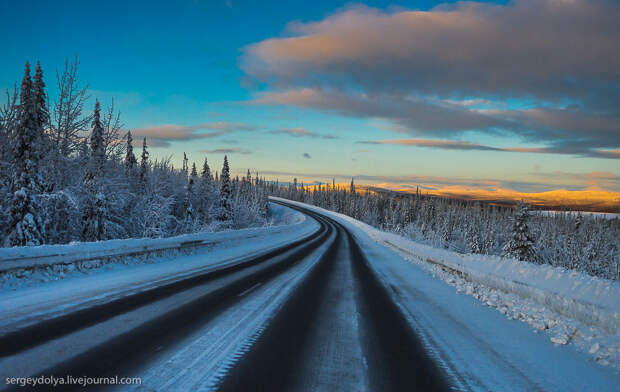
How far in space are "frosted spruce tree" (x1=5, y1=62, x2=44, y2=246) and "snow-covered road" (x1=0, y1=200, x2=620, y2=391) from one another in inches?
351

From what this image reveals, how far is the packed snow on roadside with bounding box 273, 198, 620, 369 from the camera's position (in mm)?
5094

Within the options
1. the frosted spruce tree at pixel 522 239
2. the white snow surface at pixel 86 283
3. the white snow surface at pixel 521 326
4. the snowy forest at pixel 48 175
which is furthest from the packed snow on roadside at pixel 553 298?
the frosted spruce tree at pixel 522 239

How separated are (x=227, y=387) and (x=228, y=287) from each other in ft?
16.8

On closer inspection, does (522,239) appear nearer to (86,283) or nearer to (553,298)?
(553,298)

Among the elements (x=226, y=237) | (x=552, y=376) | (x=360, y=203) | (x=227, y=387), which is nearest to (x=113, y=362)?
(x=227, y=387)

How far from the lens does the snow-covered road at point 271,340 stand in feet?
11.6

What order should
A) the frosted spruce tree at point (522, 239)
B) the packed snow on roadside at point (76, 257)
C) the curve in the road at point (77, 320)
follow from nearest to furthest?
the curve in the road at point (77, 320)
the packed snow on roadside at point (76, 257)
the frosted spruce tree at point (522, 239)

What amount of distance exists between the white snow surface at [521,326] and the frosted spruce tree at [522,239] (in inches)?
1207

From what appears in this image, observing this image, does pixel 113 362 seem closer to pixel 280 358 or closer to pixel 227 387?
pixel 227 387

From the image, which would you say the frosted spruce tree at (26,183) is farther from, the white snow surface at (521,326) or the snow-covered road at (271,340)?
the white snow surface at (521,326)

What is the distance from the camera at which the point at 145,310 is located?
18.8 ft

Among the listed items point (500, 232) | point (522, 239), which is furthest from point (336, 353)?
point (500, 232)

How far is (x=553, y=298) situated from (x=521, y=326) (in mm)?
1205

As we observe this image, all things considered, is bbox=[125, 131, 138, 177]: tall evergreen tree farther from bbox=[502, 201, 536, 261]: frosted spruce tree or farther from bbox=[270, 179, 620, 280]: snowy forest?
bbox=[502, 201, 536, 261]: frosted spruce tree
